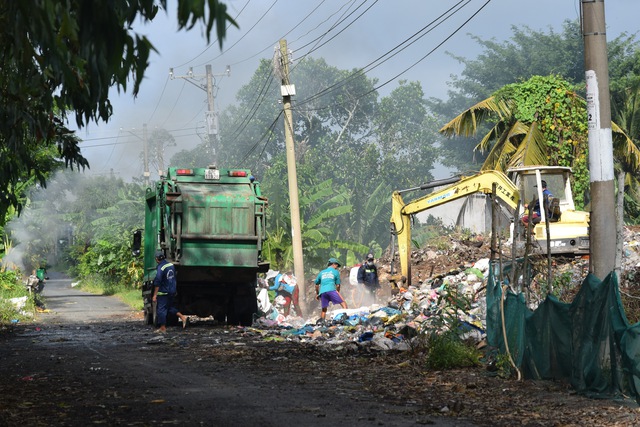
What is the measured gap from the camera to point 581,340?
10766mm

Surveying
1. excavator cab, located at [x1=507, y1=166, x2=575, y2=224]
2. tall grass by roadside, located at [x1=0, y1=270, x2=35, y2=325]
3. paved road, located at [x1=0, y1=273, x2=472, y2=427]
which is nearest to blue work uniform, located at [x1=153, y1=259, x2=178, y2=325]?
paved road, located at [x1=0, y1=273, x2=472, y2=427]

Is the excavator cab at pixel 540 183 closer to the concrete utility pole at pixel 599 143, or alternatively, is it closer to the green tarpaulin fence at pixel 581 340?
the green tarpaulin fence at pixel 581 340

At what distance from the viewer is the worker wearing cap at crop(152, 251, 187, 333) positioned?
20.6m

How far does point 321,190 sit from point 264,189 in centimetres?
267

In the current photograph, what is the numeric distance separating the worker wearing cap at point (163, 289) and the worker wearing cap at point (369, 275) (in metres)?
6.54

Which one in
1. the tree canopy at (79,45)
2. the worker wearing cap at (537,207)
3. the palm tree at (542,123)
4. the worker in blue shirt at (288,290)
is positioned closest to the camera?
the tree canopy at (79,45)

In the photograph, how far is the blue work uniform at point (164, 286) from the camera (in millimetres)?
20562

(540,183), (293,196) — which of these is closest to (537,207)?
(540,183)

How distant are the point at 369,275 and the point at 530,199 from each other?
16.4ft

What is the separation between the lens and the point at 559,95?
31906 millimetres

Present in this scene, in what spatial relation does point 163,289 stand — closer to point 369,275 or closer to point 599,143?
point 369,275

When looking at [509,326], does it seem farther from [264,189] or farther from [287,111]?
[264,189]

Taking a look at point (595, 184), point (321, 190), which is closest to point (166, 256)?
point (595, 184)

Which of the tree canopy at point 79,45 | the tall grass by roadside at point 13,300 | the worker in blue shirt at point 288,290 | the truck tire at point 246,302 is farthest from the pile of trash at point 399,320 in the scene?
the tall grass by roadside at point 13,300
